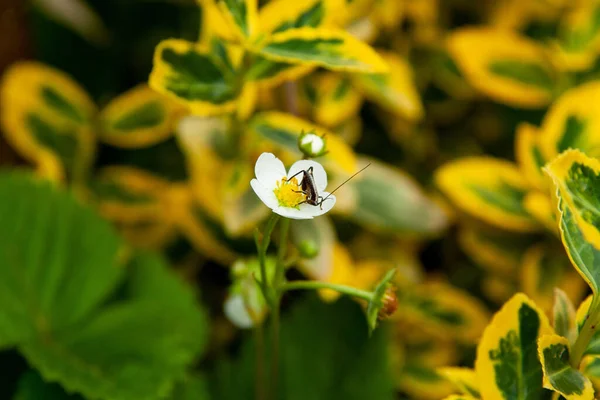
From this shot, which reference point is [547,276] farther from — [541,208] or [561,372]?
[561,372]

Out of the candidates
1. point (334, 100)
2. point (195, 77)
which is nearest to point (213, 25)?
point (195, 77)

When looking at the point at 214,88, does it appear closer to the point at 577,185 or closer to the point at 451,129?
the point at 577,185

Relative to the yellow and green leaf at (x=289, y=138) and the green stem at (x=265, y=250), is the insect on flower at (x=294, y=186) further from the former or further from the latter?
the yellow and green leaf at (x=289, y=138)

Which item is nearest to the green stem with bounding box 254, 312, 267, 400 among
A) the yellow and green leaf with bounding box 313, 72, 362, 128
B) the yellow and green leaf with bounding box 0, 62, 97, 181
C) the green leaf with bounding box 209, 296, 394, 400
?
the green leaf with bounding box 209, 296, 394, 400

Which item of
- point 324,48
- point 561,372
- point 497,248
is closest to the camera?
point 561,372

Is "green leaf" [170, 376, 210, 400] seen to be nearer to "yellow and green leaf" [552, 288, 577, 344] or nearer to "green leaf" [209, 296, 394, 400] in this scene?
"green leaf" [209, 296, 394, 400]

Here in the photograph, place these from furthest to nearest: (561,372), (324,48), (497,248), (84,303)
Result: (497,248) < (84,303) < (324,48) < (561,372)

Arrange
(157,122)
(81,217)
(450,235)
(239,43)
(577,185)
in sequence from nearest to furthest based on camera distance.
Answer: (577,185), (239,43), (81,217), (157,122), (450,235)

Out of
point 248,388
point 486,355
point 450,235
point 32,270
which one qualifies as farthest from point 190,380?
point 450,235
